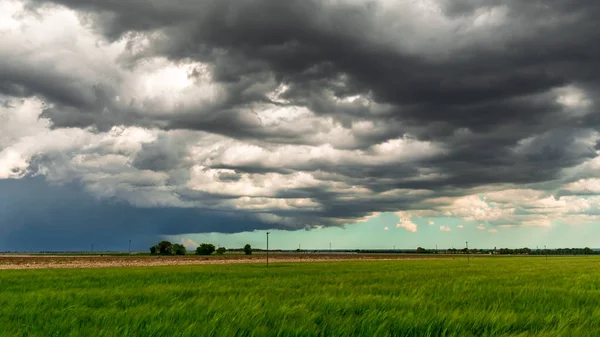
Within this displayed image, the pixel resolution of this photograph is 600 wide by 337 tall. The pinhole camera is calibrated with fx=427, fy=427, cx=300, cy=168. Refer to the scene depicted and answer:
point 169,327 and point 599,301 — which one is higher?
point 169,327

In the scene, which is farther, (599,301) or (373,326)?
(599,301)

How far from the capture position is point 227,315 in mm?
9695

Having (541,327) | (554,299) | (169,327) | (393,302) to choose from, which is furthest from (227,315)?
(554,299)

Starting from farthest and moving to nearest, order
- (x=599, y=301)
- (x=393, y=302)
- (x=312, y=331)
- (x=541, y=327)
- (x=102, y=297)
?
(x=102, y=297)
(x=599, y=301)
(x=393, y=302)
(x=541, y=327)
(x=312, y=331)

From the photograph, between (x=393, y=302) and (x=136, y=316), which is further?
(x=393, y=302)

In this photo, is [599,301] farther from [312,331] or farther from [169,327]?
[169,327]

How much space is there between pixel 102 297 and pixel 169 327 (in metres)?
9.26

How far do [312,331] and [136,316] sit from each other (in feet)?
14.7

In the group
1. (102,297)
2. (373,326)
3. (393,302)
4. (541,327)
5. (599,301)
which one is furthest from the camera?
(102,297)

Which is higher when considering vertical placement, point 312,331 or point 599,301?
point 312,331

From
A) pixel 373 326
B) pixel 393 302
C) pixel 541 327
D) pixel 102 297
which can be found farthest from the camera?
pixel 102 297

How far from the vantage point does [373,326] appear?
28.8 ft

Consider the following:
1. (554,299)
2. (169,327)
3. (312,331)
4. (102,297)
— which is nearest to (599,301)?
(554,299)

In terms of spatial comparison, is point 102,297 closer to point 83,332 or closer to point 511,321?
point 83,332
